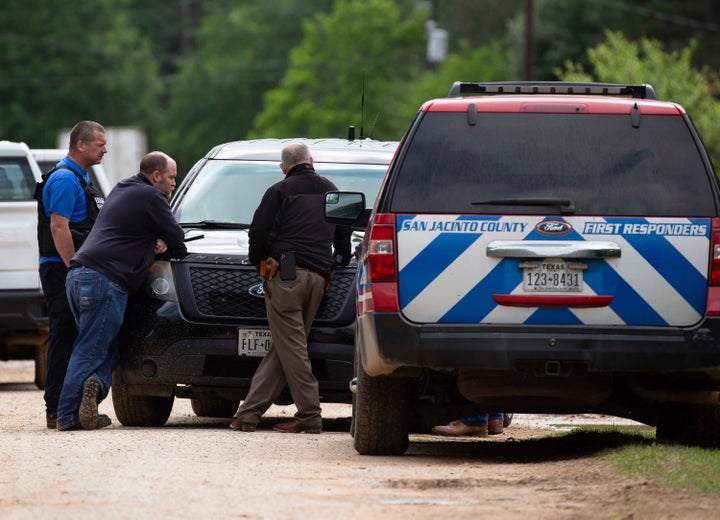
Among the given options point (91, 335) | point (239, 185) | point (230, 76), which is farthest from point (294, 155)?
point (230, 76)

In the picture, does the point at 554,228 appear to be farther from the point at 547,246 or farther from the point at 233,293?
the point at 233,293

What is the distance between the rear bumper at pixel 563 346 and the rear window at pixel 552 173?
554mm

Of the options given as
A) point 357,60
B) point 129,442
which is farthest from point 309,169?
point 357,60

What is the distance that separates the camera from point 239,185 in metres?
12.6

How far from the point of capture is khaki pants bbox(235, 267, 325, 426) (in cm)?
1124

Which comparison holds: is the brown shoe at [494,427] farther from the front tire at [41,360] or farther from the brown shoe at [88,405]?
the front tire at [41,360]

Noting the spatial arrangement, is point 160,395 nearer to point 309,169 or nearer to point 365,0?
point 309,169

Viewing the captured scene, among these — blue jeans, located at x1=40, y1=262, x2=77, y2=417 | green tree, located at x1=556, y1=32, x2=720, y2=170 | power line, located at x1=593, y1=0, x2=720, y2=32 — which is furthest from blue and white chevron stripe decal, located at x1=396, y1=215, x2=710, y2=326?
power line, located at x1=593, y1=0, x2=720, y2=32

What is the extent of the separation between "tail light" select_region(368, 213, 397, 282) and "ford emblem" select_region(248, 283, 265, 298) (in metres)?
2.75

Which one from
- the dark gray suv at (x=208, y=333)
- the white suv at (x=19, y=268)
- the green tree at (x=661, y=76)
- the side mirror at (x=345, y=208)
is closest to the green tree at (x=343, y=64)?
the green tree at (x=661, y=76)

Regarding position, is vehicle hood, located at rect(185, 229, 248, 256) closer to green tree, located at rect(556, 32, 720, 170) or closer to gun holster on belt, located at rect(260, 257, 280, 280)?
gun holster on belt, located at rect(260, 257, 280, 280)

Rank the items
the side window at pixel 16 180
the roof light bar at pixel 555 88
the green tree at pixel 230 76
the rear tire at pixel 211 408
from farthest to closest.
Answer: the green tree at pixel 230 76 → the side window at pixel 16 180 → the rear tire at pixel 211 408 → the roof light bar at pixel 555 88

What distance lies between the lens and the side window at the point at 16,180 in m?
16.3

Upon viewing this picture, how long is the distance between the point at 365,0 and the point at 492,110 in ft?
284
